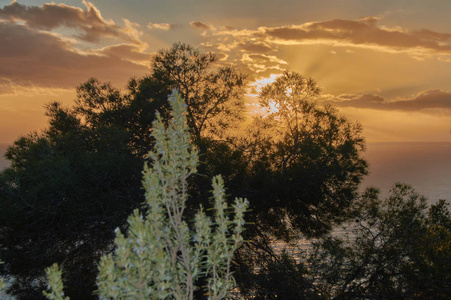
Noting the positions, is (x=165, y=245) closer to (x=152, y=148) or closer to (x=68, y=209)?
(x=152, y=148)

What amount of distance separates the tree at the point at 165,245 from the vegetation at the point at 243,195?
5.83 metres

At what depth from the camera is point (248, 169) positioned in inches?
646

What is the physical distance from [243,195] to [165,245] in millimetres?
10157

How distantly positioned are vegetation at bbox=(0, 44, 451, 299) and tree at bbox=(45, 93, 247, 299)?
5825mm

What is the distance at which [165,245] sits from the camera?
5.27m

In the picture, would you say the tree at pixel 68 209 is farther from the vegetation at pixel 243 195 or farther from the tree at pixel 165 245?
the tree at pixel 165 245

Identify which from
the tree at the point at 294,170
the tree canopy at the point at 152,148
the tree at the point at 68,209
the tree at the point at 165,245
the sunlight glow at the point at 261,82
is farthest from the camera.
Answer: the sunlight glow at the point at 261,82

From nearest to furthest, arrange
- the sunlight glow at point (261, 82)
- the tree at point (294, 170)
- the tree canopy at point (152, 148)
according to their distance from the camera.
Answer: the tree canopy at point (152, 148) < the tree at point (294, 170) < the sunlight glow at point (261, 82)

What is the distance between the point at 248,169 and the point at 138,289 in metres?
12.2

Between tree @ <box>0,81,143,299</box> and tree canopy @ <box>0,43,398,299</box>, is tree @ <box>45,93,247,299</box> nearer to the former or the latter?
tree canopy @ <box>0,43,398,299</box>

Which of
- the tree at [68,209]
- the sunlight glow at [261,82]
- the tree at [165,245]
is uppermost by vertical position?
the sunlight glow at [261,82]

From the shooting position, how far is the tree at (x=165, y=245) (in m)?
4.35

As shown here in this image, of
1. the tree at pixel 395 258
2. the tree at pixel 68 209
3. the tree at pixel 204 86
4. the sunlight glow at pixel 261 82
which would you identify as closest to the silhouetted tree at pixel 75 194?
the tree at pixel 68 209

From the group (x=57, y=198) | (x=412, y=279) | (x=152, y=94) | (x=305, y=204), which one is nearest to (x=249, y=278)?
(x=305, y=204)
